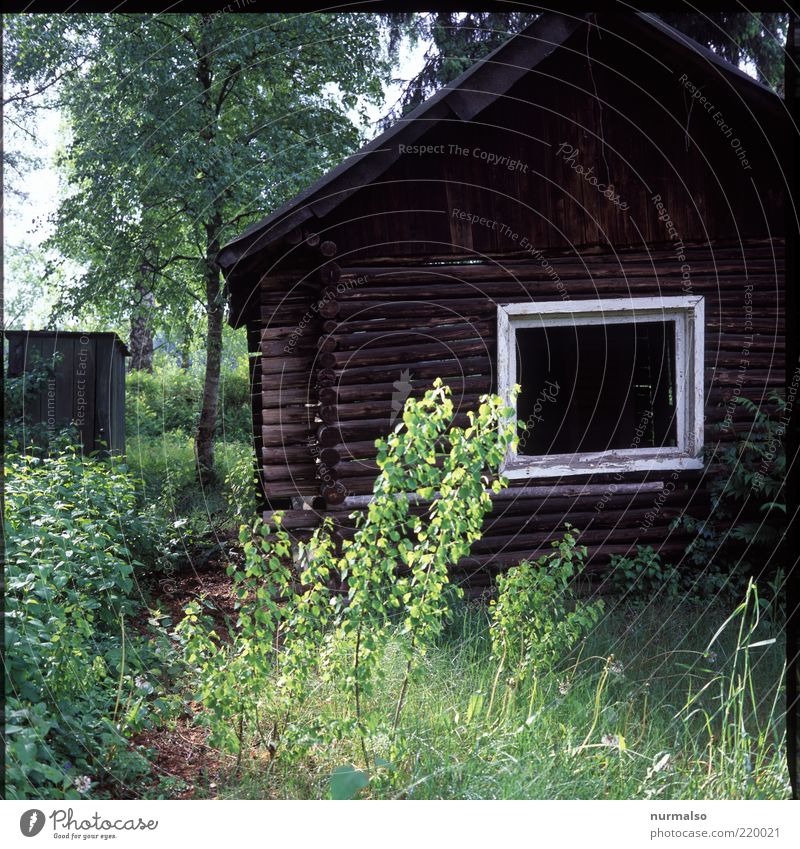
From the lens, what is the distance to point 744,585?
174 inches

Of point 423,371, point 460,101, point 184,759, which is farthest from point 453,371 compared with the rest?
point 184,759

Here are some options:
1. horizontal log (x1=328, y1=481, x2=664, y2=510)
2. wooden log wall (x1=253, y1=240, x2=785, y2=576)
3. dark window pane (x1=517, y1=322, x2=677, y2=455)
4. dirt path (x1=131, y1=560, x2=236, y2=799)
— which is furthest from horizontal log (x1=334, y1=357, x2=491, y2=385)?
dark window pane (x1=517, y1=322, x2=677, y2=455)

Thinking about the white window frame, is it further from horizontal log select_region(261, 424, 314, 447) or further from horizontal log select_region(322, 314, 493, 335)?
horizontal log select_region(261, 424, 314, 447)

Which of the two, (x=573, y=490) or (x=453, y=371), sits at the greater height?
(x=453, y=371)

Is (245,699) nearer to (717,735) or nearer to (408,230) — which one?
(717,735)

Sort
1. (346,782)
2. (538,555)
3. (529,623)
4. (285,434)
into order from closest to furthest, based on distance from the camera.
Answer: (346,782), (529,623), (285,434), (538,555)

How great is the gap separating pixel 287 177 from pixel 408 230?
794 mm

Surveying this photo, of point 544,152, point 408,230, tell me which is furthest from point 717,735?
point 544,152

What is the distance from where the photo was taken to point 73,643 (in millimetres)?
3047

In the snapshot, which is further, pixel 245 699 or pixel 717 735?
pixel 717 735

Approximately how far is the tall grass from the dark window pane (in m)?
4.63

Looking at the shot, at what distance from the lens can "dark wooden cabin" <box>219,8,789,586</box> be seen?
4.37 m

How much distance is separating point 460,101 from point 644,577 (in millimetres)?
3051

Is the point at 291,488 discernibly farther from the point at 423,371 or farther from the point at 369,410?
the point at 423,371
